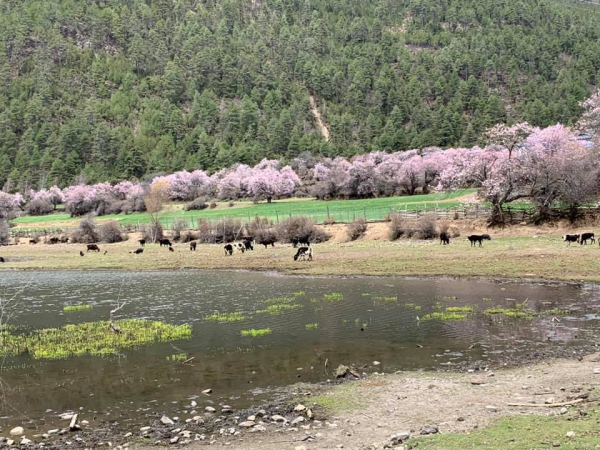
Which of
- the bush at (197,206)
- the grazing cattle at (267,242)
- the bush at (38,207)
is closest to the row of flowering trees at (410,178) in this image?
the bush at (38,207)

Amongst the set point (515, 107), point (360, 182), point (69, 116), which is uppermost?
point (69, 116)

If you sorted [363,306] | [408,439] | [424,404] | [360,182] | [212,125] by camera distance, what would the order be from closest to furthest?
[408,439]
[424,404]
[363,306]
[360,182]
[212,125]

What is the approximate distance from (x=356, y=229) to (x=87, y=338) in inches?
1573

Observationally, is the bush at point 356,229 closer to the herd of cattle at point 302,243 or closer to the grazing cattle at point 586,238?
the herd of cattle at point 302,243

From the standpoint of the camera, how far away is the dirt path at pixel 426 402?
10727 millimetres

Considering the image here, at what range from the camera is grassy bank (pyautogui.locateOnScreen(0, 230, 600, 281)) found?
113ft

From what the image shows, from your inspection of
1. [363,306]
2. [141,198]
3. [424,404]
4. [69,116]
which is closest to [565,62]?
[141,198]

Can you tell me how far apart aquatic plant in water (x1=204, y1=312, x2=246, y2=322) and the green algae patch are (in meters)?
2.15

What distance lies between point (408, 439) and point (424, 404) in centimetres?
235

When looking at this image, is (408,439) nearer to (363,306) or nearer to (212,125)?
(363,306)

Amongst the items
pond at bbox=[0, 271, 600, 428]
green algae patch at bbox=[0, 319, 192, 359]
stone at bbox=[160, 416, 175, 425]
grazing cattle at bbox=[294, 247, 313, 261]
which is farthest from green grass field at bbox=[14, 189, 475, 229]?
stone at bbox=[160, 416, 175, 425]

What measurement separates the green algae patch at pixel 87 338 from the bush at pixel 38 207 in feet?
404

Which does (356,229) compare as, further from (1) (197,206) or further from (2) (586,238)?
(1) (197,206)

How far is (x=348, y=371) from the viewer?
614 inches
